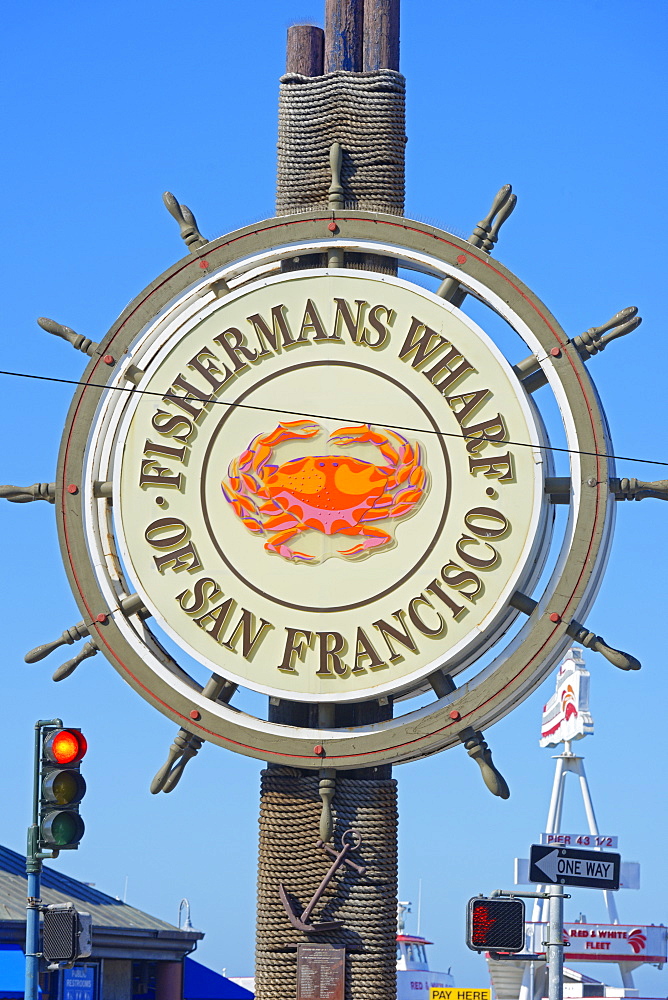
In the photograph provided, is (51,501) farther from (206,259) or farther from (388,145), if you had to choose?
(388,145)

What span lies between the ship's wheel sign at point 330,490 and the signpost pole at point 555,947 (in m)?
1.79

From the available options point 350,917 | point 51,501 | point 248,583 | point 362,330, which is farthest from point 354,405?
point 350,917

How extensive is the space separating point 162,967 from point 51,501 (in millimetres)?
9625

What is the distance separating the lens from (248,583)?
14109 mm

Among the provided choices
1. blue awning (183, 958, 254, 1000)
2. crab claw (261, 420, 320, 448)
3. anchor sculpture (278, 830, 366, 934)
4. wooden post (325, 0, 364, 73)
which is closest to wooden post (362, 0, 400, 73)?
wooden post (325, 0, 364, 73)

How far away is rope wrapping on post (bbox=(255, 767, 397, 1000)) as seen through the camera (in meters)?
13.6

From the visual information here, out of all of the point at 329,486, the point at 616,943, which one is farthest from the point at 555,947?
the point at 616,943

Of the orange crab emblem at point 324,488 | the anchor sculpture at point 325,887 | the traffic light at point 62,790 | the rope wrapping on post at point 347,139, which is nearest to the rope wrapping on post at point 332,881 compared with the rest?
the anchor sculpture at point 325,887

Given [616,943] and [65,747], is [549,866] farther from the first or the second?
[616,943]

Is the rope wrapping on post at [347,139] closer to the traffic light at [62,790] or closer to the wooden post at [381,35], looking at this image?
the wooden post at [381,35]

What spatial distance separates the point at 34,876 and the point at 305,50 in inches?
278

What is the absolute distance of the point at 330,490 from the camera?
1413cm

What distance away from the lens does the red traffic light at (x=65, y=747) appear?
38.7 ft

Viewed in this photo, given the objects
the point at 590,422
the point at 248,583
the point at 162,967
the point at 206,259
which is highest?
the point at 206,259
